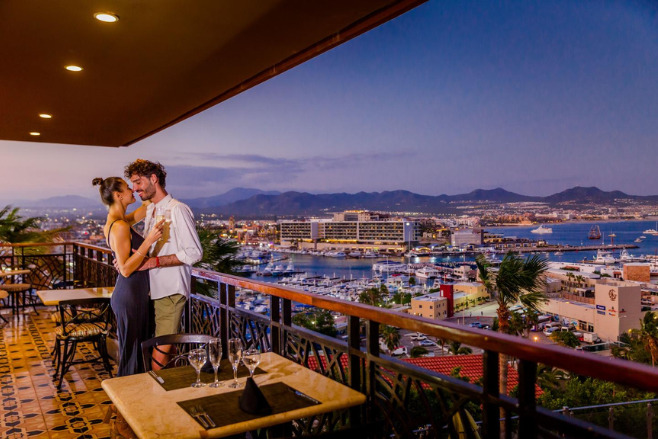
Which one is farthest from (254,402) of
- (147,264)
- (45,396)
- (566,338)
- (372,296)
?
(566,338)

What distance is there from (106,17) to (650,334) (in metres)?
37.8

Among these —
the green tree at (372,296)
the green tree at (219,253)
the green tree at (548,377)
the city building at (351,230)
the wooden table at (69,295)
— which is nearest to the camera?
the wooden table at (69,295)

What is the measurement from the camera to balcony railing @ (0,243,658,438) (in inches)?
53.1

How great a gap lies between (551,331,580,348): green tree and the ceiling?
33.1 meters

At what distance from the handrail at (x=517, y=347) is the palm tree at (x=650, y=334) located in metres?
37.3

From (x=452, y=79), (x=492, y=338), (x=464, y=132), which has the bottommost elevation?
(x=492, y=338)

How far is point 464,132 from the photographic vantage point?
213ft

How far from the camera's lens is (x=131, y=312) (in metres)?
3.58

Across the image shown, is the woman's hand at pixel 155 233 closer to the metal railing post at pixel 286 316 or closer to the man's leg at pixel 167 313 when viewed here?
the man's leg at pixel 167 313

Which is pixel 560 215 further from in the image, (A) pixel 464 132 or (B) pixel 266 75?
(A) pixel 464 132

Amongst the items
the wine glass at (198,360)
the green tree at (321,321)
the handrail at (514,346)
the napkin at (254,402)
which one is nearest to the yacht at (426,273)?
the green tree at (321,321)

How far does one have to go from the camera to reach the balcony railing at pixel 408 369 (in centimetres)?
135

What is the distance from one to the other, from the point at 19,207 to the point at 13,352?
7240 mm

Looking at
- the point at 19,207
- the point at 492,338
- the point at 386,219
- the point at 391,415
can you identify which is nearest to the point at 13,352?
the point at 391,415
